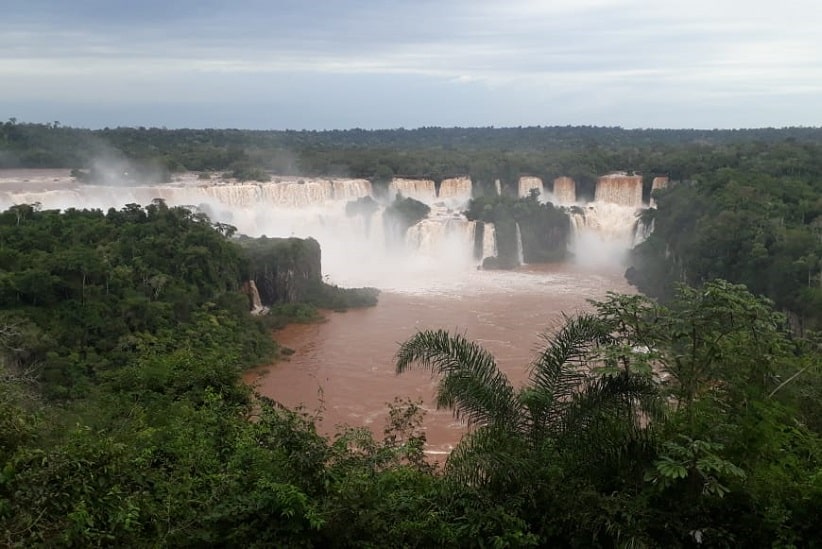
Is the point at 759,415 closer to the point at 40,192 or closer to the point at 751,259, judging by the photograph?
the point at 751,259

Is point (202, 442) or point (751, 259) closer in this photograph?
point (202, 442)

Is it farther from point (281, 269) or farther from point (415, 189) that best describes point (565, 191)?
point (281, 269)

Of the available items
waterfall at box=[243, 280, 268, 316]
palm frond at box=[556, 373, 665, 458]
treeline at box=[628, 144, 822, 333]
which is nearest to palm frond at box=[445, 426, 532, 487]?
palm frond at box=[556, 373, 665, 458]

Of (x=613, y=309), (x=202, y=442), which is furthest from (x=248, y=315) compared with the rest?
(x=613, y=309)

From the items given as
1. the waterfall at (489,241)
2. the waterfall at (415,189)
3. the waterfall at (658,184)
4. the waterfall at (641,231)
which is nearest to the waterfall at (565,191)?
the waterfall at (658,184)

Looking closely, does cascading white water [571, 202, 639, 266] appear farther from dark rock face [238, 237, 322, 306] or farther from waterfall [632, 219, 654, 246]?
dark rock face [238, 237, 322, 306]
